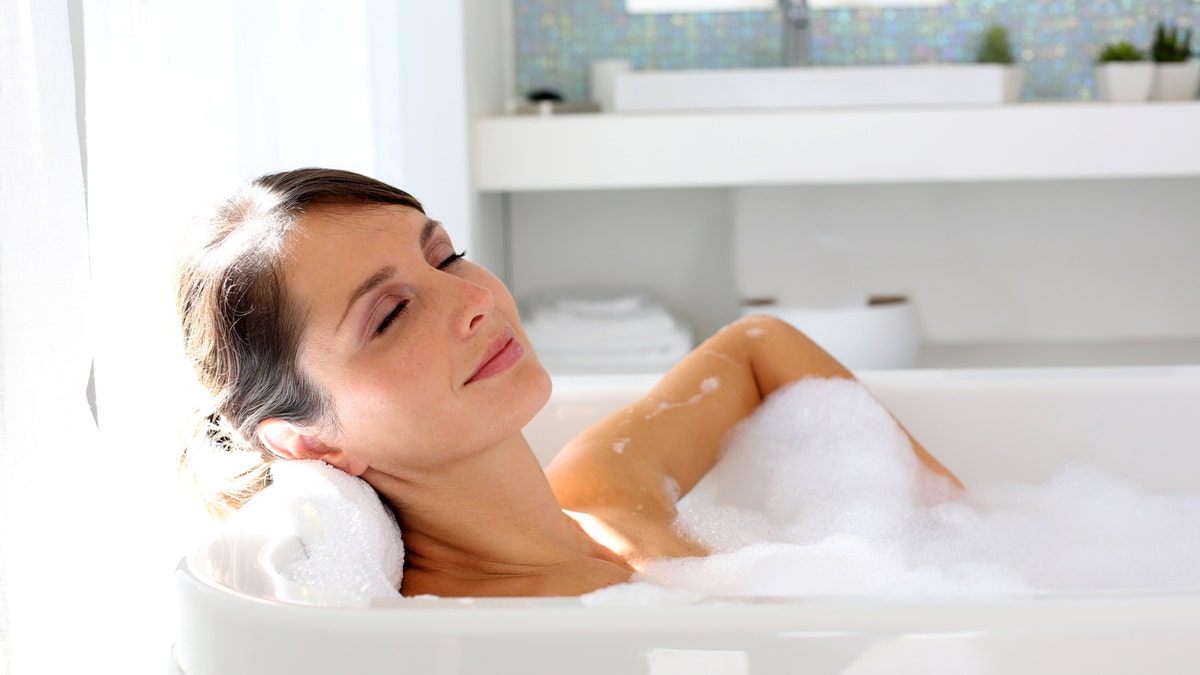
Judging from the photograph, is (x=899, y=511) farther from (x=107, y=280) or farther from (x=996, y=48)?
(x=996, y=48)

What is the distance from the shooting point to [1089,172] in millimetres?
2781

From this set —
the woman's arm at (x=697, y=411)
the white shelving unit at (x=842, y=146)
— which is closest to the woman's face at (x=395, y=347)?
the woman's arm at (x=697, y=411)

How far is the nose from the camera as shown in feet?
3.71

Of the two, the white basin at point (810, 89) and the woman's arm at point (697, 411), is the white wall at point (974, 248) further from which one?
the woman's arm at point (697, 411)

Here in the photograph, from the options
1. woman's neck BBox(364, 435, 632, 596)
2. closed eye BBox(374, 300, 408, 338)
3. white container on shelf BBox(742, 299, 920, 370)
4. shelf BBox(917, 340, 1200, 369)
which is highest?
closed eye BBox(374, 300, 408, 338)

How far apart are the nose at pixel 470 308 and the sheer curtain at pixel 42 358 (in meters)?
0.33

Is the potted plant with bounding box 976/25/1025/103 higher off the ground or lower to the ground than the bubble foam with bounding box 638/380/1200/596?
higher

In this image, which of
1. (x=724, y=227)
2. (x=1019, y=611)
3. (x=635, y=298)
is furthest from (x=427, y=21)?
(x=1019, y=611)

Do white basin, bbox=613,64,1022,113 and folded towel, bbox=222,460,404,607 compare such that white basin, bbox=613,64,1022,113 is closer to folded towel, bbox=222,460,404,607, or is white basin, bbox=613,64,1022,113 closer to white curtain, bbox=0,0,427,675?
white curtain, bbox=0,0,427,675

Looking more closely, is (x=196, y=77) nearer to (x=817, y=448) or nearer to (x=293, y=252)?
(x=293, y=252)

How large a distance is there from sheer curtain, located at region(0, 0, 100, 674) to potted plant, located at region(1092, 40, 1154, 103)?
2658mm

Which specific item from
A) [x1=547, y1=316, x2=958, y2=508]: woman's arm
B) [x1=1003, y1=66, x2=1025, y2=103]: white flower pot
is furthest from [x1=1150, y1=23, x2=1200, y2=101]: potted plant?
[x1=547, y1=316, x2=958, y2=508]: woman's arm

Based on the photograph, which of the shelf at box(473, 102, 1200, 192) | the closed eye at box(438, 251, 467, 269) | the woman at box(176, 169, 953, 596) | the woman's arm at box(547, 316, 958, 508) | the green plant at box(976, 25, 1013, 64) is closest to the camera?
the woman at box(176, 169, 953, 596)

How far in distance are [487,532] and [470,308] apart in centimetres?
25
